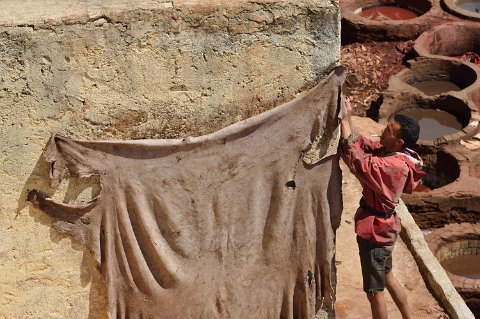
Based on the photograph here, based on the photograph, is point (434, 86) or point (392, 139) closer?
point (392, 139)

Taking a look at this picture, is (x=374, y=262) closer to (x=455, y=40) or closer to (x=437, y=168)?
(x=437, y=168)

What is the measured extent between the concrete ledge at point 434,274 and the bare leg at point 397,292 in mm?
822

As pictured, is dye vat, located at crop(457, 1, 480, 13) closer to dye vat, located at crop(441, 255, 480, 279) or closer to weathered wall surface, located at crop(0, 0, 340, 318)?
dye vat, located at crop(441, 255, 480, 279)

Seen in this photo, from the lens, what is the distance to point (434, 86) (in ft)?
41.9

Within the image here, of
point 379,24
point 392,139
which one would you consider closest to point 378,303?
point 392,139

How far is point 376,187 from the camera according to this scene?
4.84 meters

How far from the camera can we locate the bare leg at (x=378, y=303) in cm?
543

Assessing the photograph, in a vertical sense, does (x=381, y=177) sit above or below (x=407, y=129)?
below

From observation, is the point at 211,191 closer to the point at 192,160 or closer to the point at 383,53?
the point at 192,160

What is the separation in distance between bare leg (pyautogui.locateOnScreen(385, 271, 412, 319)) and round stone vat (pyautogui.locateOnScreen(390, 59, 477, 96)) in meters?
6.97

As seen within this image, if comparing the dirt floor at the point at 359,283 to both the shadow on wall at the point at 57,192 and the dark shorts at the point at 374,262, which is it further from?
the shadow on wall at the point at 57,192

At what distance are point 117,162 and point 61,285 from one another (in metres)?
0.85

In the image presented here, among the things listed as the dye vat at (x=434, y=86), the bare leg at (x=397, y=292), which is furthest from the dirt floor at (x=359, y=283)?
the dye vat at (x=434, y=86)

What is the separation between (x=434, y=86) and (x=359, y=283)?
268 inches
